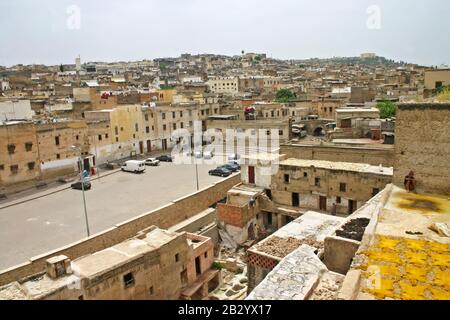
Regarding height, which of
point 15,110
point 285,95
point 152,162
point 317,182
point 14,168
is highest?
point 285,95

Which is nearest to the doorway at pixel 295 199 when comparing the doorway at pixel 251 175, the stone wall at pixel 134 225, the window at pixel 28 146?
the doorway at pixel 251 175

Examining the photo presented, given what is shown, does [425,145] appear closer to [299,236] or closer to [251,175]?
[299,236]

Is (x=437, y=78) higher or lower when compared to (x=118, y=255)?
higher

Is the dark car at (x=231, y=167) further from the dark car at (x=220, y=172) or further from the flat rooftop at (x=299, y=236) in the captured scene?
the flat rooftop at (x=299, y=236)

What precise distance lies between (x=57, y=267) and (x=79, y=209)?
489 inches

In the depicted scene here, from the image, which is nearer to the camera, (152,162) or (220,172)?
(220,172)

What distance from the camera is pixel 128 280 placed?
1480 centimetres

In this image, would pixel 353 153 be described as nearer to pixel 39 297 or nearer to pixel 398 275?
pixel 398 275

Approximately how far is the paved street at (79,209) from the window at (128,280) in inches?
266

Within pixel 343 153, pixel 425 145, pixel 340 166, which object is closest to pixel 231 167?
pixel 343 153

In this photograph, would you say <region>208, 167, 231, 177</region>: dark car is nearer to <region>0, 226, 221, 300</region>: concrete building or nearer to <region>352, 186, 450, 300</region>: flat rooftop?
<region>0, 226, 221, 300</region>: concrete building

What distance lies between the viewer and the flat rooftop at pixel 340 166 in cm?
2255
